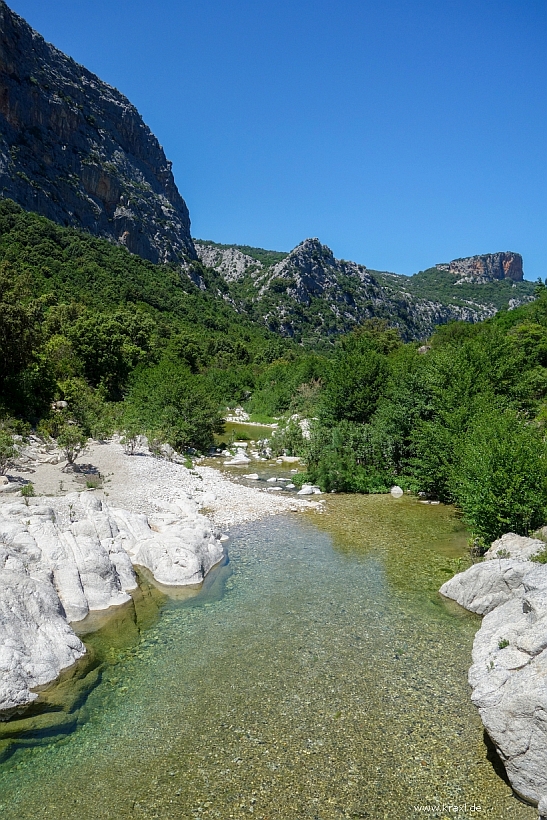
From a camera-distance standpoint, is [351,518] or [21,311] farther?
[21,311]

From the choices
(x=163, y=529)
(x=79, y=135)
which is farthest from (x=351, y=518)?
(x=79, y=135)

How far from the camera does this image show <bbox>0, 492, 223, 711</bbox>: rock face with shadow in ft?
28.7

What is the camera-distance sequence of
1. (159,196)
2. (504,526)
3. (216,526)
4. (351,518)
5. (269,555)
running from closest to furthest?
(504,526) < (269,555) < (216,526) < (351,518) < (159,196)

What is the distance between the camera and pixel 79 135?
11944 centimetres

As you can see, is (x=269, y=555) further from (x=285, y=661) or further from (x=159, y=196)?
(x=159, y=196)

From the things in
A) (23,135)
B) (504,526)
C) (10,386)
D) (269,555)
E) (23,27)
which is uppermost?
(23,27)

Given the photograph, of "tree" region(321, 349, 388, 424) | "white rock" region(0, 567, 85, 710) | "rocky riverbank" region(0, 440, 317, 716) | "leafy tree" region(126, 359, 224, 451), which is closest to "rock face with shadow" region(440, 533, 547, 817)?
"white rock" region(0, 567, 85, 710)

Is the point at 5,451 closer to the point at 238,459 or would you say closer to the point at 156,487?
the point at 156,487

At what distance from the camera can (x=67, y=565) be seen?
11.7 m

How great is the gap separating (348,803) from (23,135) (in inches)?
5051

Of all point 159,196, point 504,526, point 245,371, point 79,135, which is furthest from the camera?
point 159,196

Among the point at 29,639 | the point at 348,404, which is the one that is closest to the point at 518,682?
the point at 29,639

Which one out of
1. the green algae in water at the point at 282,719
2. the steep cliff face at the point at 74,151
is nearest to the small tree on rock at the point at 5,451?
the green algae in water at the point at 282,719

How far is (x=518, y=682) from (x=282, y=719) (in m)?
3.79
